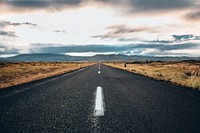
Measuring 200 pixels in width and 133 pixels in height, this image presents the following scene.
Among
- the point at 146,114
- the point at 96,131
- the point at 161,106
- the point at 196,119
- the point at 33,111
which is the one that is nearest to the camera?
the point at 96,131

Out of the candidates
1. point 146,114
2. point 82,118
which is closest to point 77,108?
point 82,118

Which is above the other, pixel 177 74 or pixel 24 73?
pixel 177 74

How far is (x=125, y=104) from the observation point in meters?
7.18

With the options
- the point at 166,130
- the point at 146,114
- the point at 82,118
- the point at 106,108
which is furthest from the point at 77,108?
the point at 166,130

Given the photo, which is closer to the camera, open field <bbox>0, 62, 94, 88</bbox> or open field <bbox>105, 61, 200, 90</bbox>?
open field <bbox>105, 61, 200, 90</bbox>

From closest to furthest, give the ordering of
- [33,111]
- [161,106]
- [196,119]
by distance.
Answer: [196,119] → [33,111] → [161,106]

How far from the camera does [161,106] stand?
6.93 metres

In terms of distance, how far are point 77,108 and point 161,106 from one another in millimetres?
2382

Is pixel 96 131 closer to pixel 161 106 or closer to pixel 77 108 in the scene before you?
pixel 77 108

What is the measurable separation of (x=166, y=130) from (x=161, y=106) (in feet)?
8.35

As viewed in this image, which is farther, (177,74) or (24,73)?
(24,73)

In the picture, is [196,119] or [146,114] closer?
[196,119]

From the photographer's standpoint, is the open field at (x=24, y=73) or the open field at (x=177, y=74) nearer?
the open field at (x=177, y=74)

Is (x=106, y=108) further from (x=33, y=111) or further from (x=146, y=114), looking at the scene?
(x=33, y=111)
